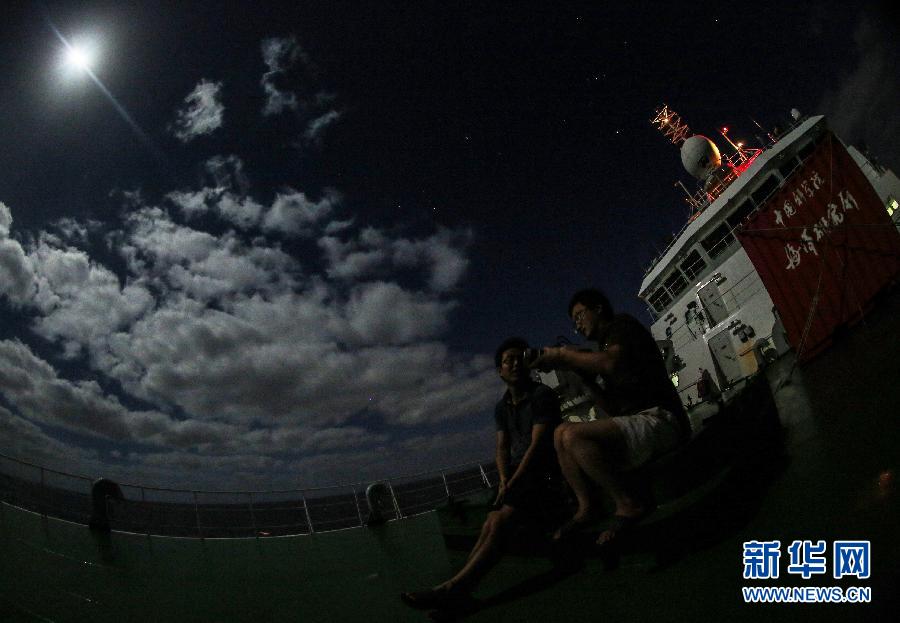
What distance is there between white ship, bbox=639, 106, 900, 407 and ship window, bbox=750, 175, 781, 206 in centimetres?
3

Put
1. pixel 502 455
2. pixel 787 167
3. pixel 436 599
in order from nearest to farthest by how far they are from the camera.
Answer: pixel 436 599 < pixel 502 455 < pixel 787 167

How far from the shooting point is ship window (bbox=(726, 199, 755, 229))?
598 inches

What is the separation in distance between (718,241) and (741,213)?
143 centimetres

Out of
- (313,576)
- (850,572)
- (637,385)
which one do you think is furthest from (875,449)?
(313,576)

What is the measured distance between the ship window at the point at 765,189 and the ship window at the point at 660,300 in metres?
5.83

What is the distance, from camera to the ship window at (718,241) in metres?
15.9

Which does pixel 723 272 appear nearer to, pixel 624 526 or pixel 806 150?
pixel 806 150

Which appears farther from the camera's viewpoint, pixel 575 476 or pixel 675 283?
pixel 675 283

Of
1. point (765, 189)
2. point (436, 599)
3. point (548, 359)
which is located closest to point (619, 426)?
point (548, 359)

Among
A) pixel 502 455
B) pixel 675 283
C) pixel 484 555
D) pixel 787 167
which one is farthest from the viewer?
pixel 675 283

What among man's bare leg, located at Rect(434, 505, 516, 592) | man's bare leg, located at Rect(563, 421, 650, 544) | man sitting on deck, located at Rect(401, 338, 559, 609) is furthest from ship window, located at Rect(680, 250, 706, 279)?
man's bare leg, located at Rect(434, 505, 516, 592)

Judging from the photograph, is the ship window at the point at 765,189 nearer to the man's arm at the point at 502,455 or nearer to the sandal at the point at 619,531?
the man's arm at the point at 502,455

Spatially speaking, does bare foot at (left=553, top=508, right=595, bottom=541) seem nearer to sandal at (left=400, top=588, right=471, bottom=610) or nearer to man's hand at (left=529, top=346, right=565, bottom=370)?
sandal at (left=400, top=588, right=471, bottom=610)

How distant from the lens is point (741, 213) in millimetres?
15422
